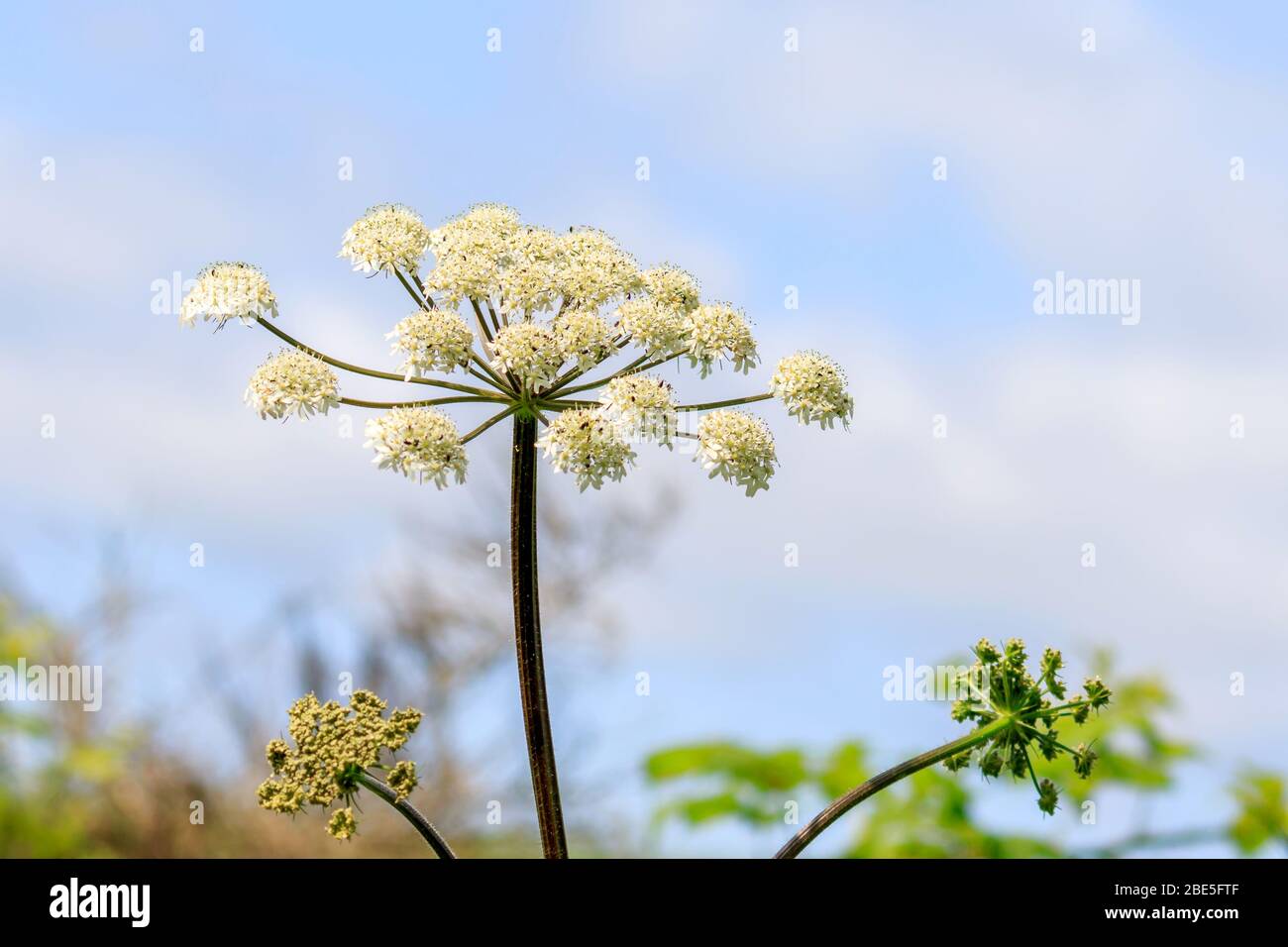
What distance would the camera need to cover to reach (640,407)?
324 cm

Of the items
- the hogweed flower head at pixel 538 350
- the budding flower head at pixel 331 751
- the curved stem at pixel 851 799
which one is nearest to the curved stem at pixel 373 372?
the hogweed flower head at pixel 538 350

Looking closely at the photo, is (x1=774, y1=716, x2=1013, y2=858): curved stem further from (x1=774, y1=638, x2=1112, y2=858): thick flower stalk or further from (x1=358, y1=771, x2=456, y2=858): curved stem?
(x1=358, y1=771, x2=456, y2=858): curved stem

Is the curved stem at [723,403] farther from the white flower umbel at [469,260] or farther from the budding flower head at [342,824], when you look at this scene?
the budding flower head at [342,824]

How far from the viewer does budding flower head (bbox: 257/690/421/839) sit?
296 centimetres

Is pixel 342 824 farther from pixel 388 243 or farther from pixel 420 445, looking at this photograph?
pixel 388 243

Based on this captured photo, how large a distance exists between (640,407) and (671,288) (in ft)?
2.02

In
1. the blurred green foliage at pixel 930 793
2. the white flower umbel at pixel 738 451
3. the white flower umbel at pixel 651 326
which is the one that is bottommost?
the blurred green foliage at pixel 930 793

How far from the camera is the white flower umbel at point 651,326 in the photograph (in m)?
3.47

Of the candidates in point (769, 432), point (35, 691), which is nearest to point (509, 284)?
point (769, 432)

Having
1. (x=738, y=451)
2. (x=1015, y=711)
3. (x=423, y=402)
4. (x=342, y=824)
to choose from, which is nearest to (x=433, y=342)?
(x=423, y=402)

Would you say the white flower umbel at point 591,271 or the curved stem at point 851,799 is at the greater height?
the white flower umbel at point 591,271

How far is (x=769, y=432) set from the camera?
3445 millimetres
